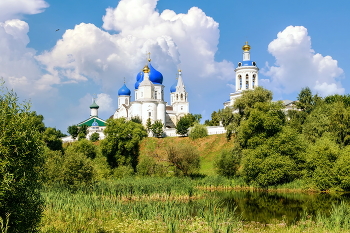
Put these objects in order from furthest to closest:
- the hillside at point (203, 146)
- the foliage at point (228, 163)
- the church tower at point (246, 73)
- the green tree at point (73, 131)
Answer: the green tree at point (73, 131)
the church tower at point (246, 73)
the hillside at point (203, 146)
the foliage at point (228, 163)

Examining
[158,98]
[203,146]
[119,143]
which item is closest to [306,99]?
[203,146]

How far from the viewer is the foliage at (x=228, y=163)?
1344 inches

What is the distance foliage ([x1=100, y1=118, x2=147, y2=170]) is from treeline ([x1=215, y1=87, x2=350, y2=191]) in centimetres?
1467

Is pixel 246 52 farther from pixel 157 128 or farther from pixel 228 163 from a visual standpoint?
pixel 228 163

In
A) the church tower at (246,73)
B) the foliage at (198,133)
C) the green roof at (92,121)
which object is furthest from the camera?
the green roof at (92,121)

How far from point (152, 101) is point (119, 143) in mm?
21626

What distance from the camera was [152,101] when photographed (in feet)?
221

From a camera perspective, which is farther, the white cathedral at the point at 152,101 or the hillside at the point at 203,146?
the white cathedral at the point at 152,101

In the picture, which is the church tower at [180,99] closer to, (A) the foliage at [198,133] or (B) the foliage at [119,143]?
(A) the foliage at [198,133]

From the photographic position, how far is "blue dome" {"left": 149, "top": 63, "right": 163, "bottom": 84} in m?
75.2

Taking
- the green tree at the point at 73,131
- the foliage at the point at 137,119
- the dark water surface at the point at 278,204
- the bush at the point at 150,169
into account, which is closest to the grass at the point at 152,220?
the dark water surface at the point at 278,204

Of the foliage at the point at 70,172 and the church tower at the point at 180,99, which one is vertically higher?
the church tower at the point at 180,99

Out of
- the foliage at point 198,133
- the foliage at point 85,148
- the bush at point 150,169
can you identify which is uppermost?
the foliage at point 198,133

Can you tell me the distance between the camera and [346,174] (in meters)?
26.6
